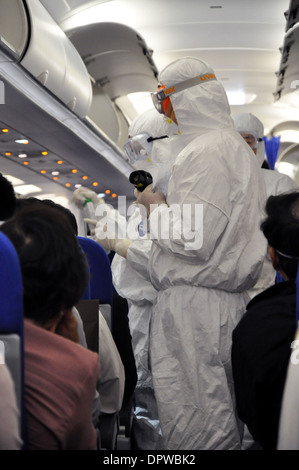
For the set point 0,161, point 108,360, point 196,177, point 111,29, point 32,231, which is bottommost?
point 108,360

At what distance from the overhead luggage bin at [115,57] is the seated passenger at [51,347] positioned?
418 cm

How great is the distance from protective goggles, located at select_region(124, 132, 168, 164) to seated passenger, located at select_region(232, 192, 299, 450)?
6.41 ft

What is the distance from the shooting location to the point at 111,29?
548cm

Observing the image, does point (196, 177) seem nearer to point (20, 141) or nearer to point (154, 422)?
point (154, 422)

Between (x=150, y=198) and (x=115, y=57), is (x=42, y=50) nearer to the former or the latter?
(x=150, y=198)

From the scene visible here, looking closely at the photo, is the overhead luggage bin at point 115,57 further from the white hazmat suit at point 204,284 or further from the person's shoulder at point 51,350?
the person's shoulder at point 51,350

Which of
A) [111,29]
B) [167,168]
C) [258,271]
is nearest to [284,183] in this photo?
[167,168]

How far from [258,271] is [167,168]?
3.12ft

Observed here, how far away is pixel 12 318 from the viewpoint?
139 cm

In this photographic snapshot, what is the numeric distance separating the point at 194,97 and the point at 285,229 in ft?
4.01

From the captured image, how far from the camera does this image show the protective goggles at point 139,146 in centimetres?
398

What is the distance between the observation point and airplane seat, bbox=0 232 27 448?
1.36 metres

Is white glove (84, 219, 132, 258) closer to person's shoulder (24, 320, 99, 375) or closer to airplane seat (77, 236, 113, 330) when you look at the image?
airplane seat (77, 236, 113, 330)

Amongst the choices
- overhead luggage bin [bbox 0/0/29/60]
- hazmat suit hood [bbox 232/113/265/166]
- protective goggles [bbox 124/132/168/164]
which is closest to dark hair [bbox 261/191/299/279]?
protective goggles [bbox 124/132/168/164]
